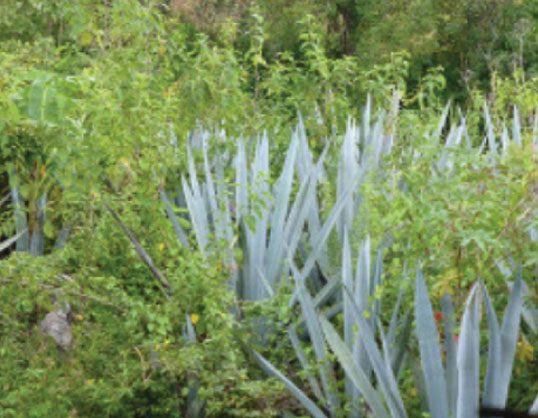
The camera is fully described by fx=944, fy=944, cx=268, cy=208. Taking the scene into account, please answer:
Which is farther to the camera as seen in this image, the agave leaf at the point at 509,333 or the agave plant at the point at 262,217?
the agave plant at the point at 262,217

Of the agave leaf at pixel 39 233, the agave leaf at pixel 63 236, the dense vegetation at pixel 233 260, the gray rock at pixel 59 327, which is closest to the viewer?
the dense vegetation at pixel 233 260

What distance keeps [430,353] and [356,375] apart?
1.15 ft

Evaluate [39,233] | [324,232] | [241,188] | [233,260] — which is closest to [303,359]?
[233,260]

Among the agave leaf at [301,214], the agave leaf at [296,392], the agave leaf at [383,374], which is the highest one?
the agave leaf at [301,214]

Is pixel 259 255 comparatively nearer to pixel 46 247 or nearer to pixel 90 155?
pixel 90 155

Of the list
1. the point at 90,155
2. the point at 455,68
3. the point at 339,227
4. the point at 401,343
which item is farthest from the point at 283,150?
the point at 455,68

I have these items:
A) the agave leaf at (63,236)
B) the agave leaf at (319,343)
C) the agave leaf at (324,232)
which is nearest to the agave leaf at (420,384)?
the agave leaf at (319,343)

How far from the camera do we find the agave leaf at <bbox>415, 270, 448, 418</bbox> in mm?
2541

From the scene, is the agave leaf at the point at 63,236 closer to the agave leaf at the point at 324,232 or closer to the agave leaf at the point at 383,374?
the agave leaf at the point at 324,232

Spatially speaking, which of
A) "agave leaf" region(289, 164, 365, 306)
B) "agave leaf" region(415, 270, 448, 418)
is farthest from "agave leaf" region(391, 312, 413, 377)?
"agave leaf" region(289, 164, 365, 306)

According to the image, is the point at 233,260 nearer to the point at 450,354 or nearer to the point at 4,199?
the point at 450,354

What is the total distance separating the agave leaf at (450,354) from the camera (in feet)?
9.01

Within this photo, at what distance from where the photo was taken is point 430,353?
2.61 metres

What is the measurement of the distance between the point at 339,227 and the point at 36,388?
1.59 metres
